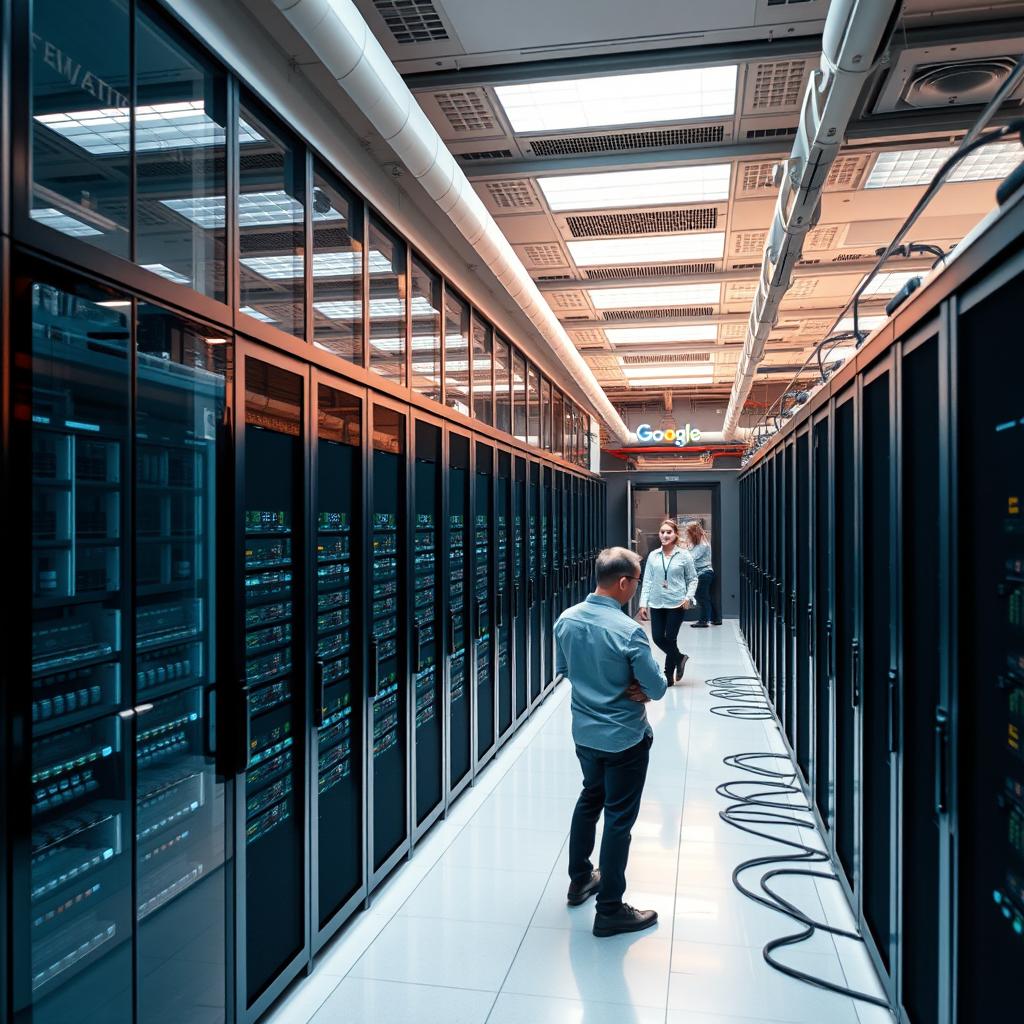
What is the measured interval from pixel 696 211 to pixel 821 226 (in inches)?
40.1

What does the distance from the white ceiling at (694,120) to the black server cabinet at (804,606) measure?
1534mm

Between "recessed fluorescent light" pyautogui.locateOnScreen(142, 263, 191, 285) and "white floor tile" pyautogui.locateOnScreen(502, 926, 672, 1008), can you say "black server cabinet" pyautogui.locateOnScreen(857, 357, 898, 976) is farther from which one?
"recessed fluorescent light" pyautogui.locateOnScreen(142, 263, 191, 285)

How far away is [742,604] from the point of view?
39.1ft

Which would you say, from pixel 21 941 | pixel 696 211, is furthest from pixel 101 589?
pixel 696 211

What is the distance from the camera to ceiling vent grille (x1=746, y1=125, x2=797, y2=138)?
4262mm

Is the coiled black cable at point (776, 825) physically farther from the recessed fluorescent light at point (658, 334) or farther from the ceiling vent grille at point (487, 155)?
the recessed fluorescent light at point (658, 334)

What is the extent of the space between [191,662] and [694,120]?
3.36m

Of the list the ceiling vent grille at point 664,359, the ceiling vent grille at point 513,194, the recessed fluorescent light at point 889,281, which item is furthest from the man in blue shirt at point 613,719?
the ceiling vent grille at point 664,359

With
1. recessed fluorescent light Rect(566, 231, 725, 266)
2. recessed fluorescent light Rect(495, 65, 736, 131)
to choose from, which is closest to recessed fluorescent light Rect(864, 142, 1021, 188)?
recessed fluorescent light Rect(566, 231, 725, 266)

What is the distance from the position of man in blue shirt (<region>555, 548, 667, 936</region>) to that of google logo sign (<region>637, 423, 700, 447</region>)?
10133mm

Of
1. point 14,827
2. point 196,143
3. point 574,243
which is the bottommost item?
point 14,827

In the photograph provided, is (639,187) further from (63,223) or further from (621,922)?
(621,922)

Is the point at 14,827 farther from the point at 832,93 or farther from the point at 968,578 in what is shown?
the point at 832,93

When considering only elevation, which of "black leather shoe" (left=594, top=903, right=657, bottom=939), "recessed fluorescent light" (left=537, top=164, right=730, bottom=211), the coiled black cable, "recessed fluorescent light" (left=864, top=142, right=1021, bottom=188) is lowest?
the coiled black cable
